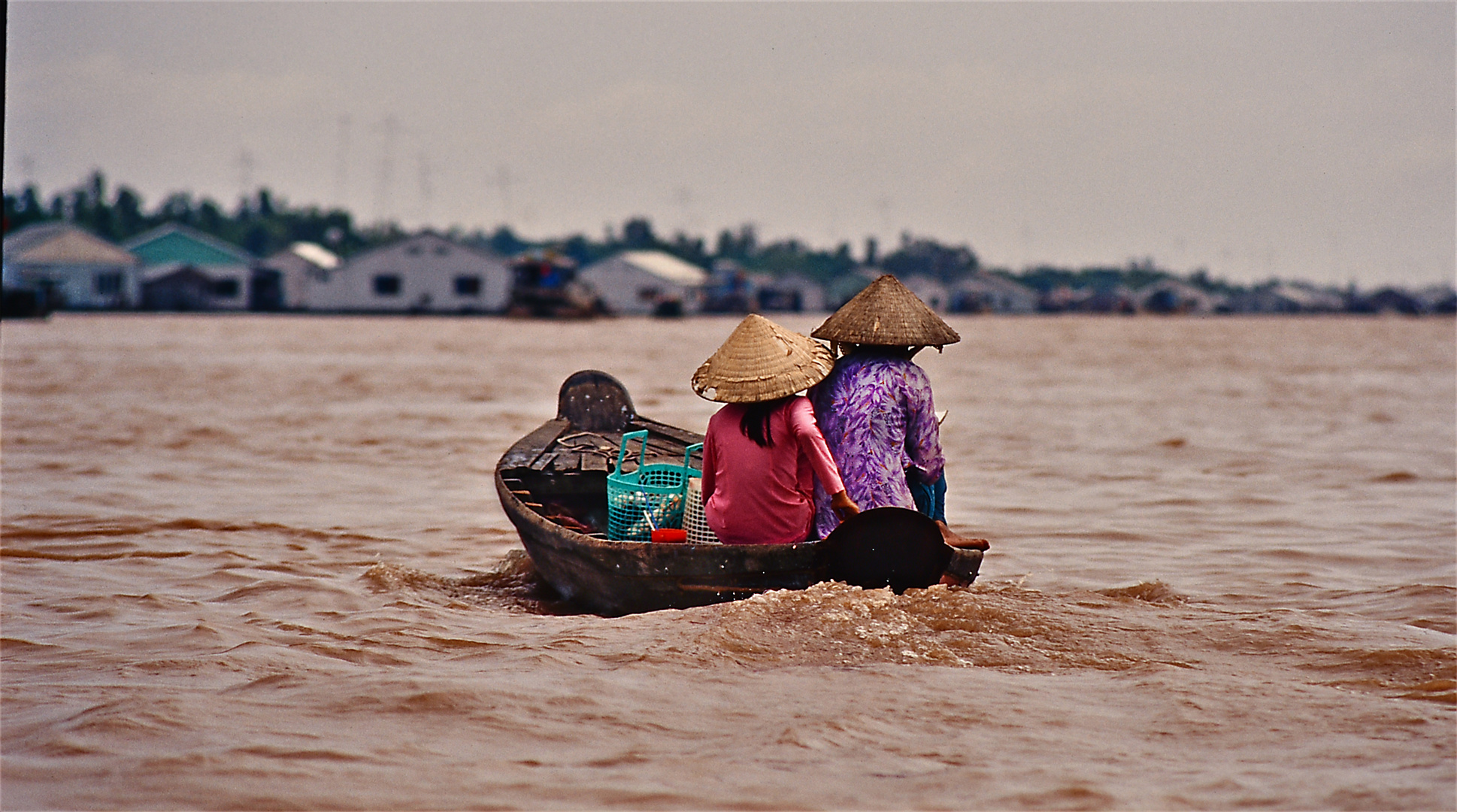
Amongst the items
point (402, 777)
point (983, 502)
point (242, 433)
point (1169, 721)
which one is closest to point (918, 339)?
point (1169, 721)

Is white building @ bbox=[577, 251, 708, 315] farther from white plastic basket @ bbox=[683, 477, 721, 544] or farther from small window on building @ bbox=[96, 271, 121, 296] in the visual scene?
white plastic basket @ bbox=[683, 477, 721, 544]

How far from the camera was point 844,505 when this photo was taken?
5.50 m

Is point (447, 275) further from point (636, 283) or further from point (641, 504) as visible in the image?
point (641, 504)

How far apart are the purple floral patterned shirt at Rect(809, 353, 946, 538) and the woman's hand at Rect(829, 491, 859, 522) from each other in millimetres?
109

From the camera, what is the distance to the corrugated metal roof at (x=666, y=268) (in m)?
71.9

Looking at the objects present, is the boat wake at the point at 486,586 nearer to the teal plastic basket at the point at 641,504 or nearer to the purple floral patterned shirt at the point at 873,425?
the teal plastic basket at the point at 641,504

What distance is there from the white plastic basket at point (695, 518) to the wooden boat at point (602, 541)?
370mm

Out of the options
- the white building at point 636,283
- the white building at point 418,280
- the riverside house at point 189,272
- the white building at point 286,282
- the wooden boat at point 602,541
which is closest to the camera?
the wooden boat at point 602,541

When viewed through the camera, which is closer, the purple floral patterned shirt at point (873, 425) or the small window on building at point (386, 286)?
the purple floral patterned shirt at point (873, 425)

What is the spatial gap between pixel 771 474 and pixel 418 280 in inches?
2097

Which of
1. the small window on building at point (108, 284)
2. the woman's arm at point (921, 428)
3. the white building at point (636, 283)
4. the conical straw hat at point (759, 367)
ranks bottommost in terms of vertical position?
the woman's arm at point (921, 428)

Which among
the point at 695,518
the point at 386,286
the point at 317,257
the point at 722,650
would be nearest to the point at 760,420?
the point at 695,518

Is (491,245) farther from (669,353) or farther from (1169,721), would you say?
(1169,721)

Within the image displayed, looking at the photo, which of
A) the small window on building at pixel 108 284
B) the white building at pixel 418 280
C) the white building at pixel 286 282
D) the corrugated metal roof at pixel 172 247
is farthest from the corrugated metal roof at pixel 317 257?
the small window on building at pixel 108 284
